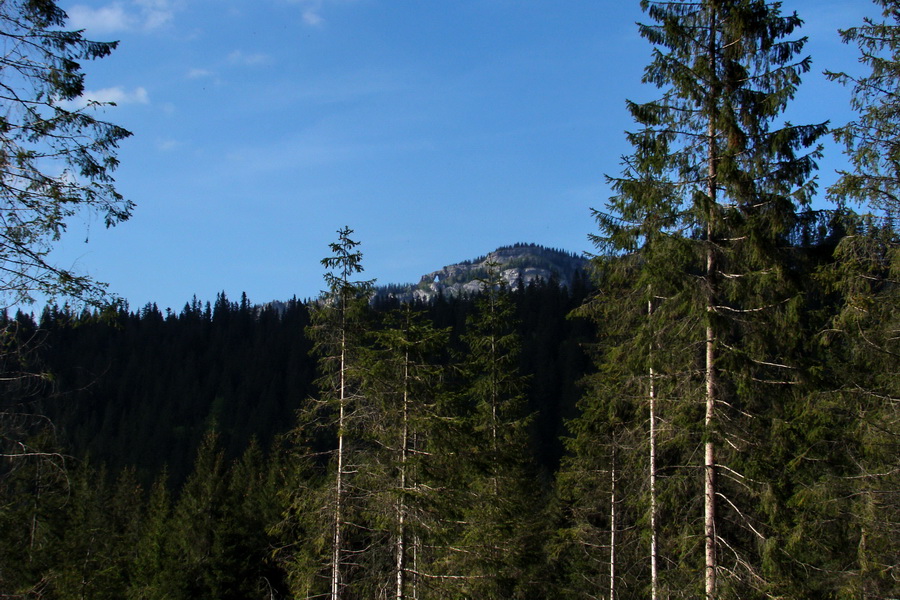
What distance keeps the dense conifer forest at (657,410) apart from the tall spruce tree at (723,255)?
4cm

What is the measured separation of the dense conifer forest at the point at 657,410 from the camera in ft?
31.6

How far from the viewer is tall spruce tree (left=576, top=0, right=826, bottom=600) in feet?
31.5

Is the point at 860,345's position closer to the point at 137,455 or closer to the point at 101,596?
the point at 101,596

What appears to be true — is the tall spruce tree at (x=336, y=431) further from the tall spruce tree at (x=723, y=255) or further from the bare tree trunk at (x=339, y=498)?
the tall spruce tree at (x=723, y=255)

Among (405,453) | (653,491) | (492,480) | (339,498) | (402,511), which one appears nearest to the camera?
(653,491)

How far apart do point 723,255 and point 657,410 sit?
8.37 feet

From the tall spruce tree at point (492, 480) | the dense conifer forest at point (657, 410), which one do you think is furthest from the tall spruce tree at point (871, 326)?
the tall spruce tree at point (492, 480)

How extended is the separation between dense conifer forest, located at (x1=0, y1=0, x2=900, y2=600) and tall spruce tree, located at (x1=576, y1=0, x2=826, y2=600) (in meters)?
0.04

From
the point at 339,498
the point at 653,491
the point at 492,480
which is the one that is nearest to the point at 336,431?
the point at 339,498

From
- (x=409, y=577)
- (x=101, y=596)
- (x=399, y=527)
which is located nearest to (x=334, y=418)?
(x=399, y=527)

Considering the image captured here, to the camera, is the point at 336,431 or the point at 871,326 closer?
the point at 871,326

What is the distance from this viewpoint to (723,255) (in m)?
10.2

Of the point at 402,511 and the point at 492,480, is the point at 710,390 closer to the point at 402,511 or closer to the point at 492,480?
the point at 402,511

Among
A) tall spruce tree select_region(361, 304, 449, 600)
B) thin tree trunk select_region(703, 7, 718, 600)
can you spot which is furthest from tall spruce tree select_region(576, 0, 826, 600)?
tall spruce tree select_region(361, 304, 449, 600)
